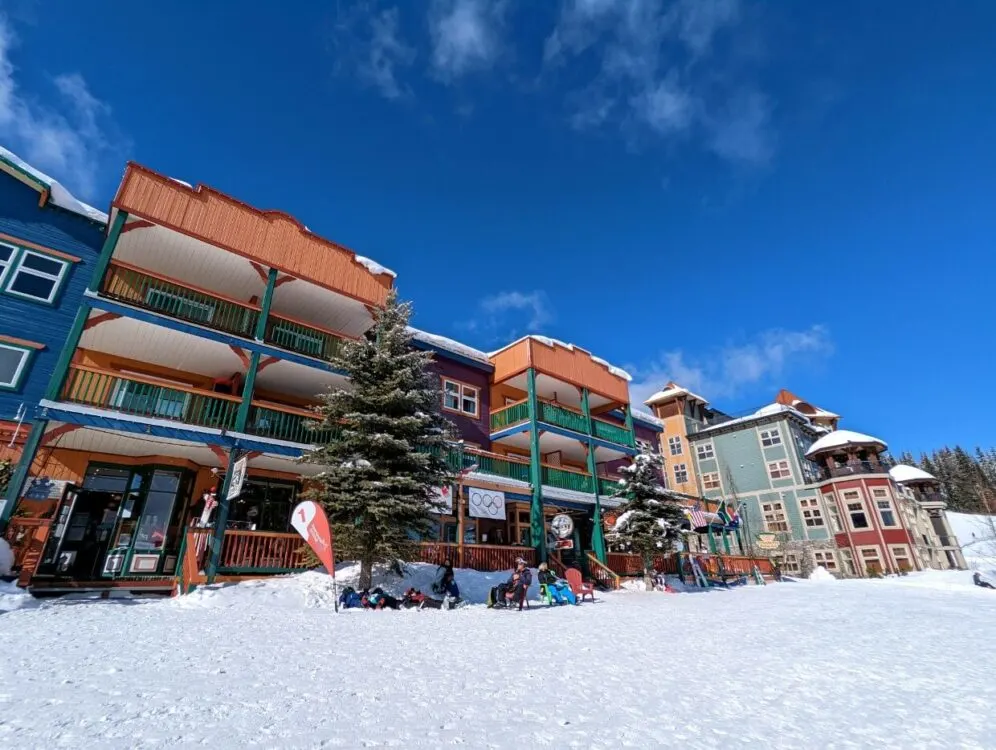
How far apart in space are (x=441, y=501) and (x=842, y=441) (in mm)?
35693

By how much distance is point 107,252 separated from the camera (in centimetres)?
1373

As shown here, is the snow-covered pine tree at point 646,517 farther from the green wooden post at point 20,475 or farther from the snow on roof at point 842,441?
the snow on roof at point 842,441

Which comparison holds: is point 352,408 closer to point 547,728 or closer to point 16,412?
point 16,412

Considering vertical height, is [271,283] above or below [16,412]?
above

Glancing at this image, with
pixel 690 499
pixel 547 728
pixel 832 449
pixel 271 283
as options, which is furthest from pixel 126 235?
pixel 832 449

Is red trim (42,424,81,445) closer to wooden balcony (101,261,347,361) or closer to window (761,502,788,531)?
wooden balcony (101,261,347,361)

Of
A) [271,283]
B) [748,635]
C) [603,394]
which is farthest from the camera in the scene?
[603,394]

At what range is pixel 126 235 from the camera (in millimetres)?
15297

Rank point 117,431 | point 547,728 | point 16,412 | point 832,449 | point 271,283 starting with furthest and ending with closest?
point 832,449, point 271,283, point 16,412, point 117,431, point 547,728

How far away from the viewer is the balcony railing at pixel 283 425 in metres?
14.9

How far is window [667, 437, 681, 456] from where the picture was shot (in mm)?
45531

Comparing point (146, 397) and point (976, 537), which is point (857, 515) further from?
point (146, 397)

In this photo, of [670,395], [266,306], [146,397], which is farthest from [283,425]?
[670,395]

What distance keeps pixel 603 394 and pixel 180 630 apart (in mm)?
21760
